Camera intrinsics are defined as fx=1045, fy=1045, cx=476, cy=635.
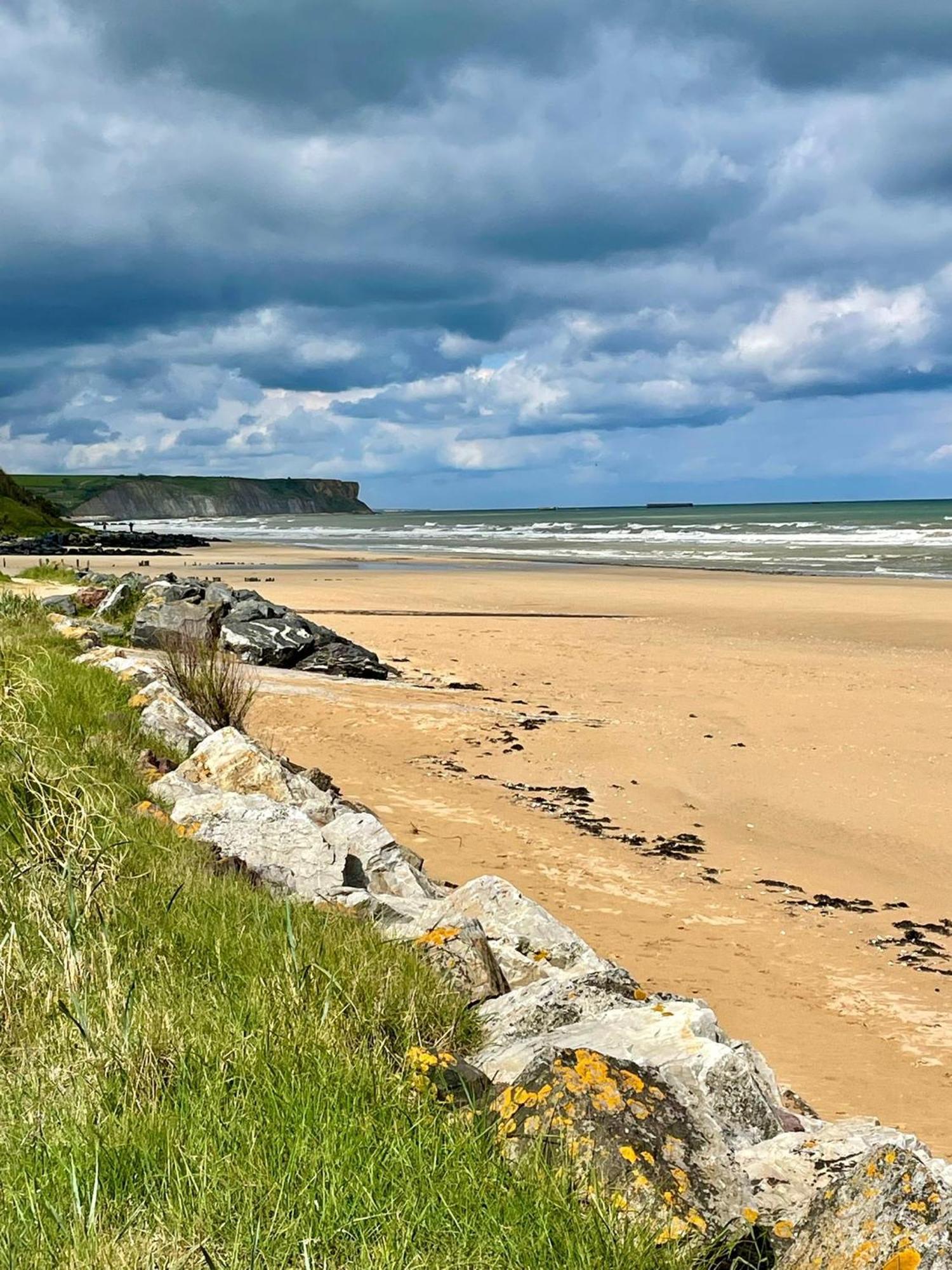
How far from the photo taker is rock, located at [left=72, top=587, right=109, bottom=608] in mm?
18484

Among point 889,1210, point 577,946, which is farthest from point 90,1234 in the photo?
point 577,946

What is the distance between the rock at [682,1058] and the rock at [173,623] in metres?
10.1

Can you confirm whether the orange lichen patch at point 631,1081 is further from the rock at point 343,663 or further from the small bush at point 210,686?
the rock at point 343,663

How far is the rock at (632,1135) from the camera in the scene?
8.13 feet

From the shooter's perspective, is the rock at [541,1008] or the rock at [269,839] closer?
the rock at [541,1008]

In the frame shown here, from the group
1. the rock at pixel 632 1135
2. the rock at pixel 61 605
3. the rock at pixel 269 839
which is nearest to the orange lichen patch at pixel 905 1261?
the rock at pixel 632 1135

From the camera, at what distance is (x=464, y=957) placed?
13.0ft

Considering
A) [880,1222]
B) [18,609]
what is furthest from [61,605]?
[880,1222]

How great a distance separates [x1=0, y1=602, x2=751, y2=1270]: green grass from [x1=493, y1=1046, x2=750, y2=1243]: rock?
0.38 feet

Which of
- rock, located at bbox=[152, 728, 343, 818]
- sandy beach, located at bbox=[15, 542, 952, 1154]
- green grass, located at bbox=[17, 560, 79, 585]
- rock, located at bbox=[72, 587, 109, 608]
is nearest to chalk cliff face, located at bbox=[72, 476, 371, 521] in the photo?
green grass, located at bbox=[17, 560, 79, 585]

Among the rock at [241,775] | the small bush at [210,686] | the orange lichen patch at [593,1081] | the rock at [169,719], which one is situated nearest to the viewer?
the orange lichen patch at [593,1081]

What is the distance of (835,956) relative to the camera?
6.34 meters

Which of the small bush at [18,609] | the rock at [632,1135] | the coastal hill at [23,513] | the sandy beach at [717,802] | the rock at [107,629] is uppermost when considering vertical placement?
the coastal hill at [23,513]

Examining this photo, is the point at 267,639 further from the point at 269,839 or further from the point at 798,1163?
the point at 798,1163
